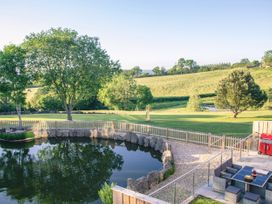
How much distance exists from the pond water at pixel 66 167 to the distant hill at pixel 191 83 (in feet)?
142

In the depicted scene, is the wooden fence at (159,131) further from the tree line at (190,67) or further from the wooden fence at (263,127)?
the tree line at (190,67)

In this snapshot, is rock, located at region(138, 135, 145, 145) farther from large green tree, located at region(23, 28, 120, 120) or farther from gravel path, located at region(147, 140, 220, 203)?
large green tree, located at region(23, 28, 120, 120)

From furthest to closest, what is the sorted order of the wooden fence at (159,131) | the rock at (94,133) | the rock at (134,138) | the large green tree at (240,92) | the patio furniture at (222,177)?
the large green tree at (240,92)
the rock at (94,133)
the rock at (134,138)
the wooden fence at (159,131)
the patio furniture at (222,177)

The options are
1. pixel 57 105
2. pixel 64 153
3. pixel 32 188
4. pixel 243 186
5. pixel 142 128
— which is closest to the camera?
pixel 243 186

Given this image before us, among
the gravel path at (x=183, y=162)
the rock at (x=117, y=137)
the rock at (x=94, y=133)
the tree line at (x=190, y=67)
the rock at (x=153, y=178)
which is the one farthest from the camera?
the tree line at (x=190, y=67)

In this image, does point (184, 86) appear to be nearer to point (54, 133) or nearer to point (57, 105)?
point (57, 105)

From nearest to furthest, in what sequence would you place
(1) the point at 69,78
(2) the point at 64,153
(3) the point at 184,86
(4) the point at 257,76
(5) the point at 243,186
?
(5) the point at 243,186, (2) the point at 64,153, (1) the point at 69,78, (4) the point at 257,76, (3) the point at 184,86

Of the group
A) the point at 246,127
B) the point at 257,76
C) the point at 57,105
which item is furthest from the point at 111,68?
the point at 257,76

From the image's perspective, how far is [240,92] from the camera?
24.7 meters

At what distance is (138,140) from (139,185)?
9808 millimetres

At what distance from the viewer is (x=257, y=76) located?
63500mm

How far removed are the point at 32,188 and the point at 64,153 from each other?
613 centimetres

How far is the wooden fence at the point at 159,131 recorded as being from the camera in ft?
52.2

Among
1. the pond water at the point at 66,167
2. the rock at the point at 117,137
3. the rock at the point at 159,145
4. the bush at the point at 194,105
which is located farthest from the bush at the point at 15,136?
the bush at the point at 194,105
